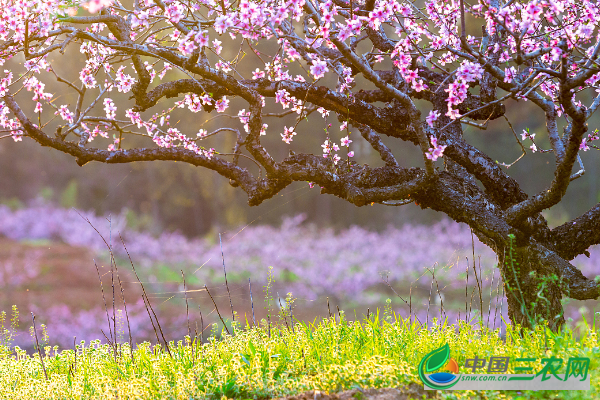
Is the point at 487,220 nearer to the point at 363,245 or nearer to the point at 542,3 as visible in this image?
the point at 542,3

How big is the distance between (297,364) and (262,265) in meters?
9.11

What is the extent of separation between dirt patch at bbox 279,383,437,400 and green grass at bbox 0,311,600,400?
51 millimetres

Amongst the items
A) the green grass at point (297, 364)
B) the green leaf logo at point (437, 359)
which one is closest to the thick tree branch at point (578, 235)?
the green grass at point (297, 364)

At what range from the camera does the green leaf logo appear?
2.82 m

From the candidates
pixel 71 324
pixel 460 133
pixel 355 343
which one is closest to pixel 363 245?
pixel 71 324

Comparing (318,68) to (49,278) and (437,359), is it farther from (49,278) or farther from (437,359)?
(49,278)

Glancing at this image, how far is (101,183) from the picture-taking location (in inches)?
640

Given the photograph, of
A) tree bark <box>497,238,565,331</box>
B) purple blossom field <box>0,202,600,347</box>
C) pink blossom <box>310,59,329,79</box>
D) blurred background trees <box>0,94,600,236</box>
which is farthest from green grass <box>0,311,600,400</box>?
blurred background trees <box>0,94,600,236</box>

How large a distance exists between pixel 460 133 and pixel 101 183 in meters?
14.6

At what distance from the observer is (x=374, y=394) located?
2.63 metres

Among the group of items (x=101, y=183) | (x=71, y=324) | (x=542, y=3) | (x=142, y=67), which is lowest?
(x=71, y=324)

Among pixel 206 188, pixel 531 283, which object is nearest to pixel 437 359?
pixel 531 283

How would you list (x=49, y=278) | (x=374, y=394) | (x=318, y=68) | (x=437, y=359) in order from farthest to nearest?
(x=49, y=278), (x=318, y=68), (x=437, y=359), (x=374, y=394)

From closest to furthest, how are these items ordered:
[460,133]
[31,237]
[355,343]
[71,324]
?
[355,343] < [460,133] < [71,324] < [31,237]
